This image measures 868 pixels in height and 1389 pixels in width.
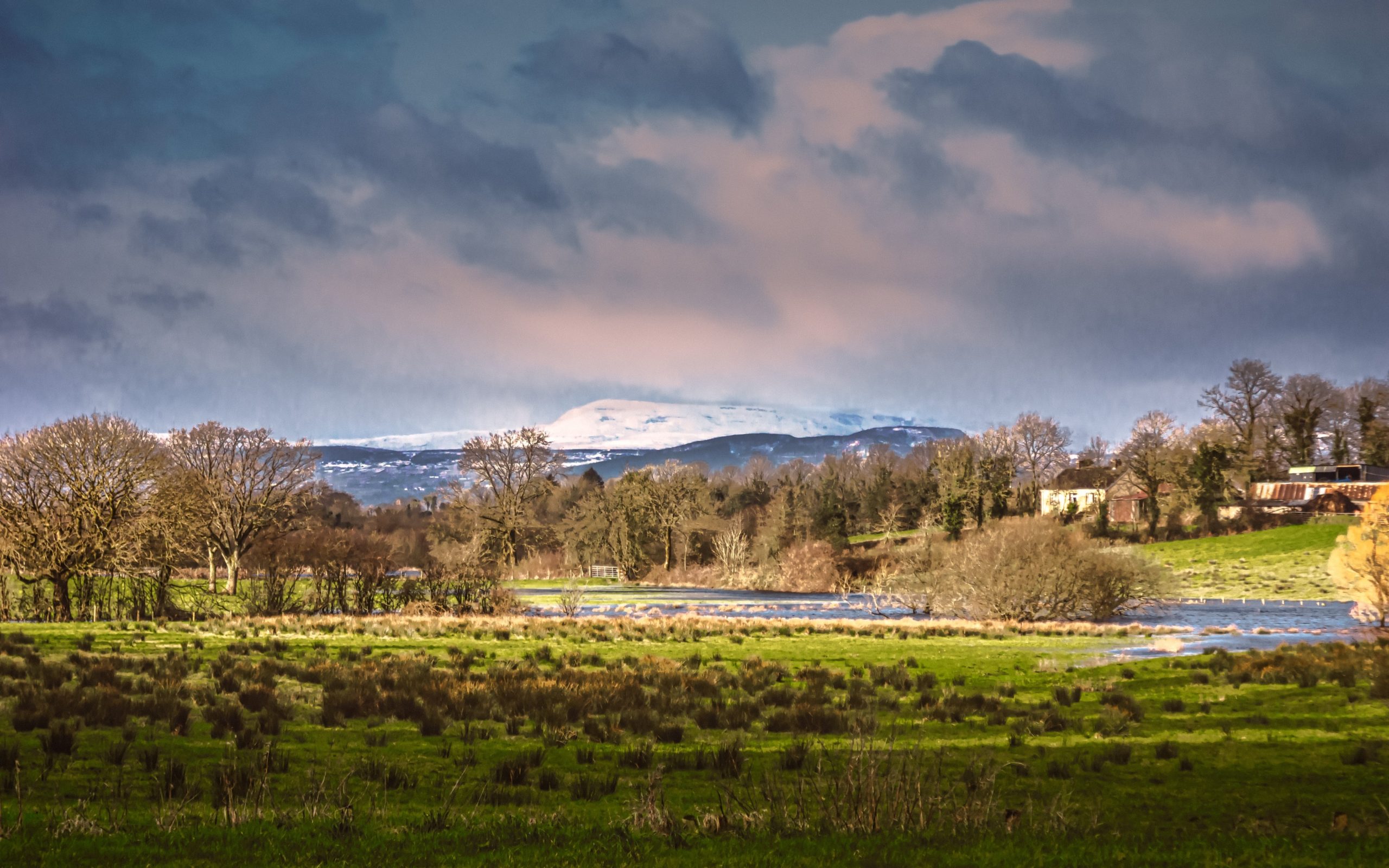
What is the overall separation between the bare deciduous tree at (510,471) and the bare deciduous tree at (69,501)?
3632 centimetres

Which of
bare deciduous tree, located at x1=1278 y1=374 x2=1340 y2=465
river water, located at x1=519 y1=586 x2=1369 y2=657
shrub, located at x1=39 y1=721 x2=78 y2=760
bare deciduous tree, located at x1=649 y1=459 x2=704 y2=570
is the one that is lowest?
river water, located at x1=519 y1=586 x2=1369 y2=657

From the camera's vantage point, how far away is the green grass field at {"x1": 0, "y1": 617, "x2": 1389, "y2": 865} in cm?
809

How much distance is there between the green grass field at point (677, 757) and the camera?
8086 mm

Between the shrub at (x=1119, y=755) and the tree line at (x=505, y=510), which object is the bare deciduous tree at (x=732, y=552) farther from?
the shrub at (x=1119, y=755)

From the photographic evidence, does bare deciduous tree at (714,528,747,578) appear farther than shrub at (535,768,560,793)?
Yes

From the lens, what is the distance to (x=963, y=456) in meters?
83.0

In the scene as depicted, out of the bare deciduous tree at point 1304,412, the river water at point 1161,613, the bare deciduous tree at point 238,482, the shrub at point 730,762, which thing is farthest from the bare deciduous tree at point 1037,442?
the shrub at point 730,762

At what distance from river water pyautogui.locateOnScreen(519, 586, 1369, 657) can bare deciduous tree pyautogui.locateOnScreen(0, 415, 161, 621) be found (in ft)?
67.4

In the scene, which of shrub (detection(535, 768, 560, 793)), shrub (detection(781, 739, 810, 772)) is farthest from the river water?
shrub (detection(535, 768, 560, 793))

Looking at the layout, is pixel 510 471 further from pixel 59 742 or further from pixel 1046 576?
pixel 59 742

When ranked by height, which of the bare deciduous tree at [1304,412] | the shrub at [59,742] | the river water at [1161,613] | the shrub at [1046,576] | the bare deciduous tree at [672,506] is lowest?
the river water at [1161,613]

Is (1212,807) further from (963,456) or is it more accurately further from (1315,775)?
(963,456)

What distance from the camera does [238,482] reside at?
5925 cm

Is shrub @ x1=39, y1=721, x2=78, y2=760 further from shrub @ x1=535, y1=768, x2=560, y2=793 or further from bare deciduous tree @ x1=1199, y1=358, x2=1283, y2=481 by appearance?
bare deciduous tree @ x1=1199, y1=358, x2=1283, y2=481
